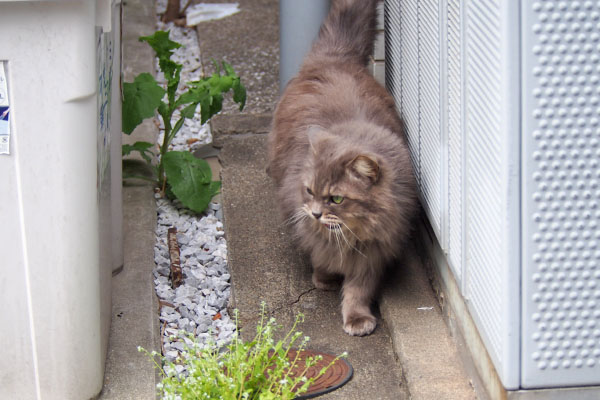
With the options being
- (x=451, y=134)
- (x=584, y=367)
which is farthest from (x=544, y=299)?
(x=451, y=134)

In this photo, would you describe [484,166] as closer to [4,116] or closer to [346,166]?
[346,166]

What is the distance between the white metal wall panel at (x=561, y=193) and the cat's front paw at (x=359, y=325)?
1057 millimetres

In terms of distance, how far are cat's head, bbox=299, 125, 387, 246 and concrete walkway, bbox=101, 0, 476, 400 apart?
43 centimetres

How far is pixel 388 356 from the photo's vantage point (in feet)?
10.8

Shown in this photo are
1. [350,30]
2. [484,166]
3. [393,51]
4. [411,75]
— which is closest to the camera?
[484,166]

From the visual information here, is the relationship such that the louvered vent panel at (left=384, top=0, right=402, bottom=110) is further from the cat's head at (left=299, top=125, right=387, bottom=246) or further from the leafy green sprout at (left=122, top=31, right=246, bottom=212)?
the cat's head at (left=299, top=125, right=387, bottom=246)

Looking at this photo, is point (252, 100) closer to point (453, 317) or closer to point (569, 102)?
point (453, 317)

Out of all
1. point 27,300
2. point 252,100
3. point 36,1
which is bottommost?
point 27,300

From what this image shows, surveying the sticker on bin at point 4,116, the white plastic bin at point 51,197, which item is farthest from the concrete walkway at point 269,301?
the sticker on bin at point 4,116

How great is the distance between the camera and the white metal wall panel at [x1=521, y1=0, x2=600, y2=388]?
214 cm

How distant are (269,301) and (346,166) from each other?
0.81 m

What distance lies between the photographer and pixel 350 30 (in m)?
4.12

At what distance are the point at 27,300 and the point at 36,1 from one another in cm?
98

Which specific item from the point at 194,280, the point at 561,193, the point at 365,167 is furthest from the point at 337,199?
the point at 561,193
